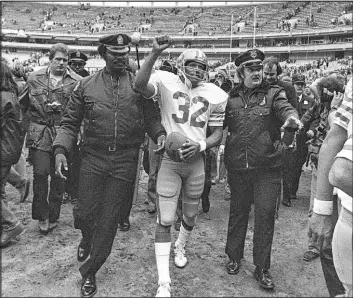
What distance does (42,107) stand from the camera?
436 cm

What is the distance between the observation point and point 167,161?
3377 millimetres

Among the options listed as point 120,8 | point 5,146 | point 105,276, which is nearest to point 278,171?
point 105,276

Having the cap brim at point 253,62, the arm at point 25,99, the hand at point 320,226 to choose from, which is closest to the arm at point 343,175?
the hand at point 320,226

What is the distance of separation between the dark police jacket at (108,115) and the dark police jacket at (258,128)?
73 cm

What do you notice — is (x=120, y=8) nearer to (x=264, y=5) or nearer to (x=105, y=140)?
(x=264, y=5)

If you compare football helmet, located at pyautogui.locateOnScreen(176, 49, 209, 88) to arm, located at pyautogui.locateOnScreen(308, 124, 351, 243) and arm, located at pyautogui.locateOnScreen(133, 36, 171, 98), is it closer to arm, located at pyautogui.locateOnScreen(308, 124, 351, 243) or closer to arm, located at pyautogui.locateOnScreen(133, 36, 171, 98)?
arm, located at pyautogui.locateOnScreen(133, 36, 171, 98)

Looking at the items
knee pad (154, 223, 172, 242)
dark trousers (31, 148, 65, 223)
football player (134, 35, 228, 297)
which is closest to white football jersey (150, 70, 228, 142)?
football player (134, 35, 228, 297)

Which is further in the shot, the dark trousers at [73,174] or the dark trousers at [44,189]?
the dark trousers at [73,174]

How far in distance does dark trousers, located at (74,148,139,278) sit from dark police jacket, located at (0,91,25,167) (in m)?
0.84

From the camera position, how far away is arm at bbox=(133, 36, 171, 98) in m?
2.91

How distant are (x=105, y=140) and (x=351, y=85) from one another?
1.88 meters

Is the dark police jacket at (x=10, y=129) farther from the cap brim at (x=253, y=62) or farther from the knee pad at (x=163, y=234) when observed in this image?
the cap brim at (x=253, y=62)

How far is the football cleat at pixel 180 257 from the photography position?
377 cm

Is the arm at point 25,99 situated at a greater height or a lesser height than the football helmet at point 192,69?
lesser
